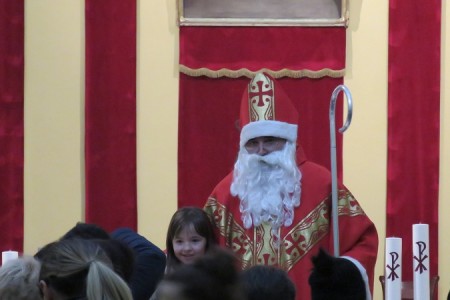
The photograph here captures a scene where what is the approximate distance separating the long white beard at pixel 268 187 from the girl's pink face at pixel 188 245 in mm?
646

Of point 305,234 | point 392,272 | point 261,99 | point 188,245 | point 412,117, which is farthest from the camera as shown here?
point 412,117

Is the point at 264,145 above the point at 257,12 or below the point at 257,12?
below

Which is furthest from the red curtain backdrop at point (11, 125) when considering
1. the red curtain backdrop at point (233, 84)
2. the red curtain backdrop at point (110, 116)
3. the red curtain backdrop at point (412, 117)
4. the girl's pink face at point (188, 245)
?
the girl's pink face at point (188, 245)

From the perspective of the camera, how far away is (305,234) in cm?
495

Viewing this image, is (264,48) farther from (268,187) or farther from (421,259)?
(268,187)

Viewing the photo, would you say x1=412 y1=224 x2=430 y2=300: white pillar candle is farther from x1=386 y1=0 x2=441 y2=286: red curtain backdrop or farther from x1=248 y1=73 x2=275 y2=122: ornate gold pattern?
x1=248 y1=73 x2=275 y2=122: ornate gold pattern

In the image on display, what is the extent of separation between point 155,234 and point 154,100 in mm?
815

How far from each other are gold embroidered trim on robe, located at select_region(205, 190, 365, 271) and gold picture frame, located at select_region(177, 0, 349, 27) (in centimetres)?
246

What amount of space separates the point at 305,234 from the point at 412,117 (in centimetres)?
245

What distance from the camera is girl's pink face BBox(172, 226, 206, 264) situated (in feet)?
14.4

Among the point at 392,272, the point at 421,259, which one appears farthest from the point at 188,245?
the point at 421,259

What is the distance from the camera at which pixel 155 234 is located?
7316 mm

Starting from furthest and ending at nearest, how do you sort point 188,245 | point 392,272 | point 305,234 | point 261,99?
point 392,272 → point 261,99 → point 305,234 → point 188,245

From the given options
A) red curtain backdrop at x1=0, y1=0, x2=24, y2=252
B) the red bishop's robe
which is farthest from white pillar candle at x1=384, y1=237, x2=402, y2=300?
red curtain backdrop at x1=0, y1=0, x2=24, y2=252
